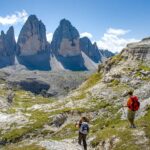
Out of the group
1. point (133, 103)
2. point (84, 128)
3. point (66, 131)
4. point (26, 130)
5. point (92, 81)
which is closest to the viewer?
point (84, 128)

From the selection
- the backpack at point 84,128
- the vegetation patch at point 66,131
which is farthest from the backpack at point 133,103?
the vegetation patch at point 66,131

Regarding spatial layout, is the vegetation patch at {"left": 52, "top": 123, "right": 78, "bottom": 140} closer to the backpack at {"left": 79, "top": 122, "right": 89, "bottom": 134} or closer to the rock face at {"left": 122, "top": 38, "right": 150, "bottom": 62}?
the backpack at {"left": 79, "top": 122, "right": 89, "bottom": 134}

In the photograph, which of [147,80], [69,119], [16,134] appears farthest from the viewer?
[147,80]

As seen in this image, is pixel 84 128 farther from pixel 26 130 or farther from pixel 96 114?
pixel 26 130

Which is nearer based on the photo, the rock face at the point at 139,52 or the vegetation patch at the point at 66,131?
the vegetation patch at the point at 66,131

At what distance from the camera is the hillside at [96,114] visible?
4297 cm

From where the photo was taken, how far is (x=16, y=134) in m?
61.6

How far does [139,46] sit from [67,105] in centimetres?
2344

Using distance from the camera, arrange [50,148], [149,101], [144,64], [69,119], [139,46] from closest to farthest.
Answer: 1. [50,148]
2. [149,101]
3. [69,119]
4. [144,64]
5. [139,46]

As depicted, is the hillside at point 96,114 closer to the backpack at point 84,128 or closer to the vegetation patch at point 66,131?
the vegetation patch at point 66,131

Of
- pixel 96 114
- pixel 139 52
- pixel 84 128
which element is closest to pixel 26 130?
pixel 96 114

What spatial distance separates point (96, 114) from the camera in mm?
63875

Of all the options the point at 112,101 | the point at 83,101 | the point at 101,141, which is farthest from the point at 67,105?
the point at 101,141

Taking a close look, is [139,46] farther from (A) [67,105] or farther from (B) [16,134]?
(B) [16,134]
